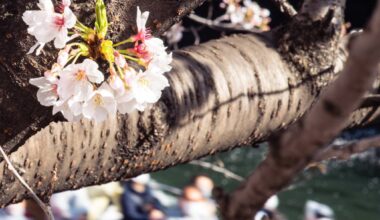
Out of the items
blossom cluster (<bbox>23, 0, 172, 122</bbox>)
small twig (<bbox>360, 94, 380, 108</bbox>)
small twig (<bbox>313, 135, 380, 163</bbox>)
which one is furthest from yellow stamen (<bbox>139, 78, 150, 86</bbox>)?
small twig (<bbox>313, 135, 380, 163</bbox>)

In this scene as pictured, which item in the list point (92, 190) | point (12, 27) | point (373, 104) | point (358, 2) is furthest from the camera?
point (358, 2)

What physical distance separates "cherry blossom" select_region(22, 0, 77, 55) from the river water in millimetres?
5783

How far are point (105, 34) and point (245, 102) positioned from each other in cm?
42

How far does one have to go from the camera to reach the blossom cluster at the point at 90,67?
2.54 feet

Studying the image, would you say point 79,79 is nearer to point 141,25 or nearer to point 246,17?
point 141,25

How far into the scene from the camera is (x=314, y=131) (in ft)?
0.93

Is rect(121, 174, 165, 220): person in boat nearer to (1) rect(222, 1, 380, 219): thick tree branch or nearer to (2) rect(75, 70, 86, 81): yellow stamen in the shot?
(2) rect(75, 70, 86, 81): yellow stamen

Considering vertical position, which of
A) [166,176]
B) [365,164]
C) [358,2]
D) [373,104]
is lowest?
[365,164]

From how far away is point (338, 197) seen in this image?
25.3 ft

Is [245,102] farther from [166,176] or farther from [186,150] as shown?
[166,176]

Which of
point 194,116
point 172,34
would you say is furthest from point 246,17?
point 194,116

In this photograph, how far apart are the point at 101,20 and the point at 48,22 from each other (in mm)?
67

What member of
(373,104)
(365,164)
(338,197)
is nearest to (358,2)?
(365,164)

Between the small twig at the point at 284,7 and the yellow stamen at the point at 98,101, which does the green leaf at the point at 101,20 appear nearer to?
the yellow stamen at the point at 98,101
